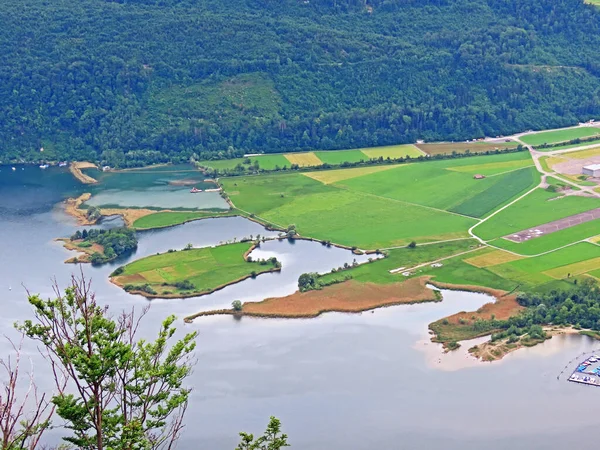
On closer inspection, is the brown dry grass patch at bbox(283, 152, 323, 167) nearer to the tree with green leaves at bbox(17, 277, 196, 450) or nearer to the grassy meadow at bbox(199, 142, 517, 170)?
the grassy meadow at bbox(199, 142, 517, 170)

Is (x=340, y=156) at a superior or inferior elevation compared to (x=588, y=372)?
superior

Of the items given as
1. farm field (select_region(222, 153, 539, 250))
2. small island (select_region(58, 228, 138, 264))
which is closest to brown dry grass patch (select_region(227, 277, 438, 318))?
farm field (select_region(222, 153, 539, 250))

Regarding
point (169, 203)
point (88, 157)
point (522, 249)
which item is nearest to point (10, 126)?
point (88, 157)

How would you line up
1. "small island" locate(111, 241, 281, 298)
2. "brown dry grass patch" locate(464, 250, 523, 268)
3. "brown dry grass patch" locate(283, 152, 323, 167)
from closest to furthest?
"small island" locate(111, 241, 281, 298) < "brown dry grass patch" locate(464, 250, 523, 268) < "brown dry grass patch" locate(283, 152, 323, 167)

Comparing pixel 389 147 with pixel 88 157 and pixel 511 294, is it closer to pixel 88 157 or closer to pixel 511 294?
pixel 88 157

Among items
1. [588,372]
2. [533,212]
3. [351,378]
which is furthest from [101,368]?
[533,212]

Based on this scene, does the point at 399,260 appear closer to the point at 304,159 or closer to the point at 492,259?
the point at 492,259
